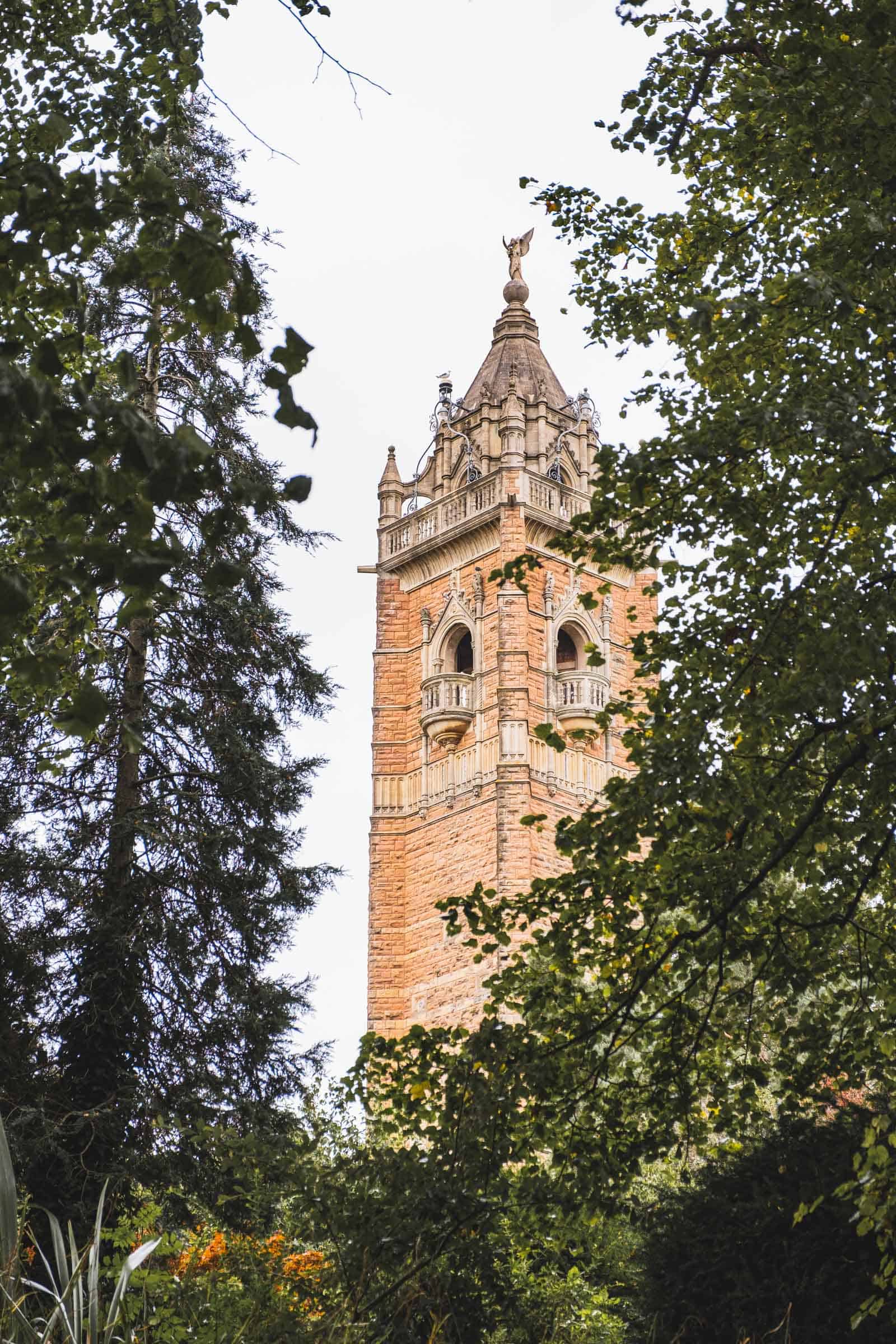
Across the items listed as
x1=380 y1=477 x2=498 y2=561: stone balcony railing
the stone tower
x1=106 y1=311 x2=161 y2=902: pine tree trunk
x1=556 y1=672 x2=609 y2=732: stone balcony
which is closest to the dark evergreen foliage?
x1=106 y1=311 x2=161 y2=902: pine tree trunk

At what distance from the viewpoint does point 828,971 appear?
815 centimetres

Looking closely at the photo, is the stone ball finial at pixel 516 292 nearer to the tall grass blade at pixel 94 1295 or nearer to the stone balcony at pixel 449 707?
the stone balcony at pixel 449 707

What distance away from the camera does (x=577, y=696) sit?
119ft

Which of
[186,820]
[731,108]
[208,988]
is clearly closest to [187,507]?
[186,820]

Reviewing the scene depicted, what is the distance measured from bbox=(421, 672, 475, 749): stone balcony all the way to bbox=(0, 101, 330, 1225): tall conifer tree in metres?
18.9

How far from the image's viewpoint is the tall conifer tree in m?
14.0

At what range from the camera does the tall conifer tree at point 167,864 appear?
14.0 meters

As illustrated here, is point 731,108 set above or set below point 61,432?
above

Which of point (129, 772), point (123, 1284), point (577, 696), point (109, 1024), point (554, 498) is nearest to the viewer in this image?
point (123, 1284)

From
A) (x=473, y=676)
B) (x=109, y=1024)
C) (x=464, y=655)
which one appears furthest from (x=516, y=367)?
(x=109, y=1024)

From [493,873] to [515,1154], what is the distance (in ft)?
87.7

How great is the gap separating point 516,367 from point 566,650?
24.7 ft

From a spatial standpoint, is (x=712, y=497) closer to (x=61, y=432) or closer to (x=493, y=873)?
(x=61, y=432)

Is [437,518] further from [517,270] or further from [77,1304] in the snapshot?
[77,1304]
